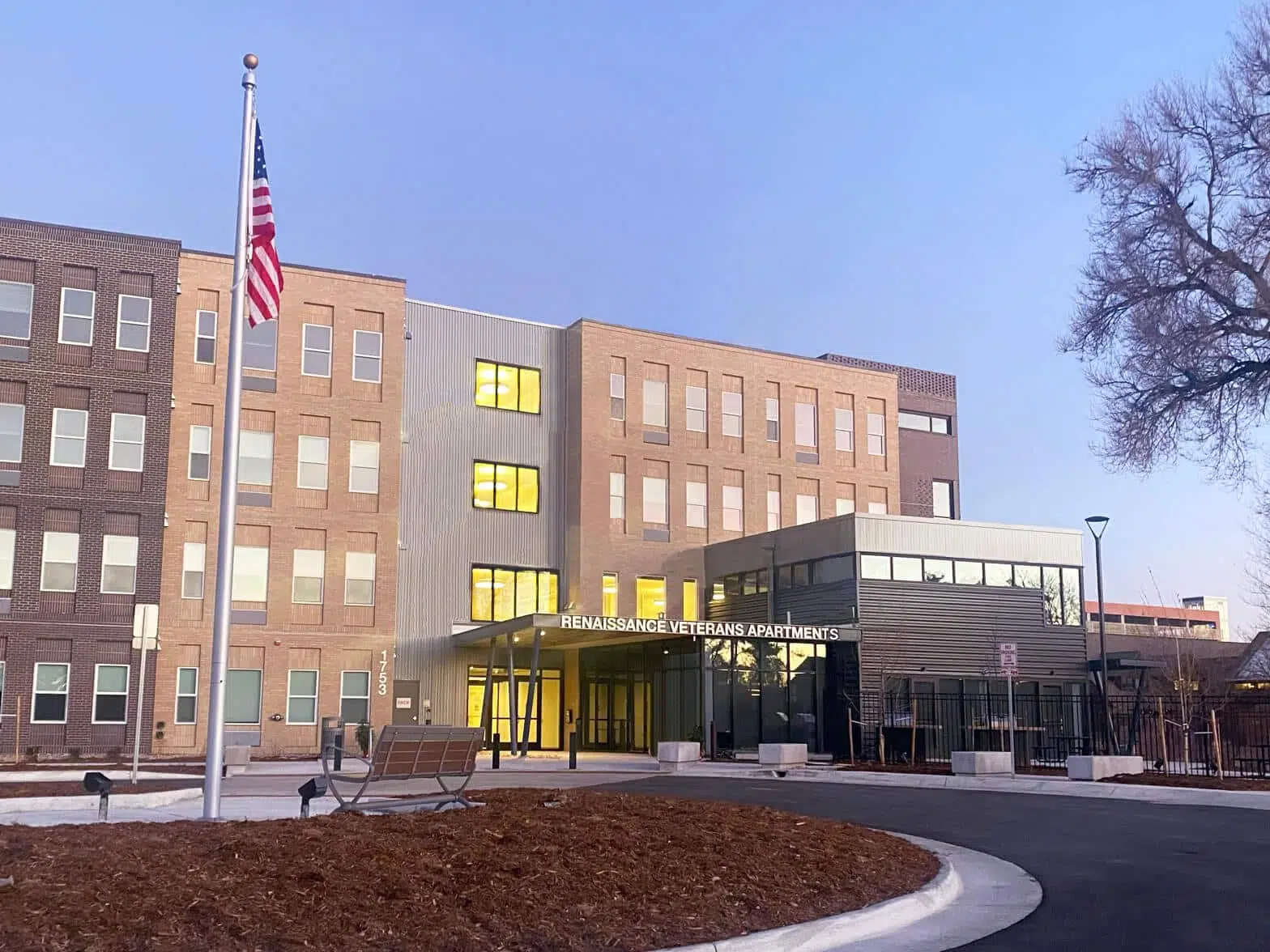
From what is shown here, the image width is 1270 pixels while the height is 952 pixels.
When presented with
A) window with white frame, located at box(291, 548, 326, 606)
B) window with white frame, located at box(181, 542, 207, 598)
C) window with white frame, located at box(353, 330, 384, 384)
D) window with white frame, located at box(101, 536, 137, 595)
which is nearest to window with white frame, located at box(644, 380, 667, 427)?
window with white frame, located at box(353, 330, 384, 384)

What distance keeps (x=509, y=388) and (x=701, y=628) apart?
13345mm

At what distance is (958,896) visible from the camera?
36.5ft

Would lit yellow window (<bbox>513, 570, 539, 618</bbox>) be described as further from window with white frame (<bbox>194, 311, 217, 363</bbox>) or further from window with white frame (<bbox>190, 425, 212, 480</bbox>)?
window with white frame (<bbox>194, 311, 217, 363</bbox>)

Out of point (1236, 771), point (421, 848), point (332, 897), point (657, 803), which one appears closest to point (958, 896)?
point (657, 803)

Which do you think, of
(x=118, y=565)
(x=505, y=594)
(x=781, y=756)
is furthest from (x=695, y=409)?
(x=781, y=756)

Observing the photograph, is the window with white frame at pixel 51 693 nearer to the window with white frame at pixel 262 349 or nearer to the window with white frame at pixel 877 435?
the window with white frame at pixel 262 349

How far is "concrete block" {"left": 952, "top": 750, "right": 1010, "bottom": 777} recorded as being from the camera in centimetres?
2730

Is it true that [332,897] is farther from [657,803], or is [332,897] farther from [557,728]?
[557,728]

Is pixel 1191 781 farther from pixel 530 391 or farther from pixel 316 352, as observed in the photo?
pixel 316 352

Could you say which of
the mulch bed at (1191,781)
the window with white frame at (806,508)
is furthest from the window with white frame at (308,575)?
the mulch bed at (1191,781)

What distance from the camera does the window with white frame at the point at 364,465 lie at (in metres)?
45.0

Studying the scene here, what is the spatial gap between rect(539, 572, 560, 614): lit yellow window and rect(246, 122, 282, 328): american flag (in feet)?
109

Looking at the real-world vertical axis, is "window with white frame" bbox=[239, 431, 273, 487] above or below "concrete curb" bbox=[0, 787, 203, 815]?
above

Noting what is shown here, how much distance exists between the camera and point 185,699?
4150 centimetres
